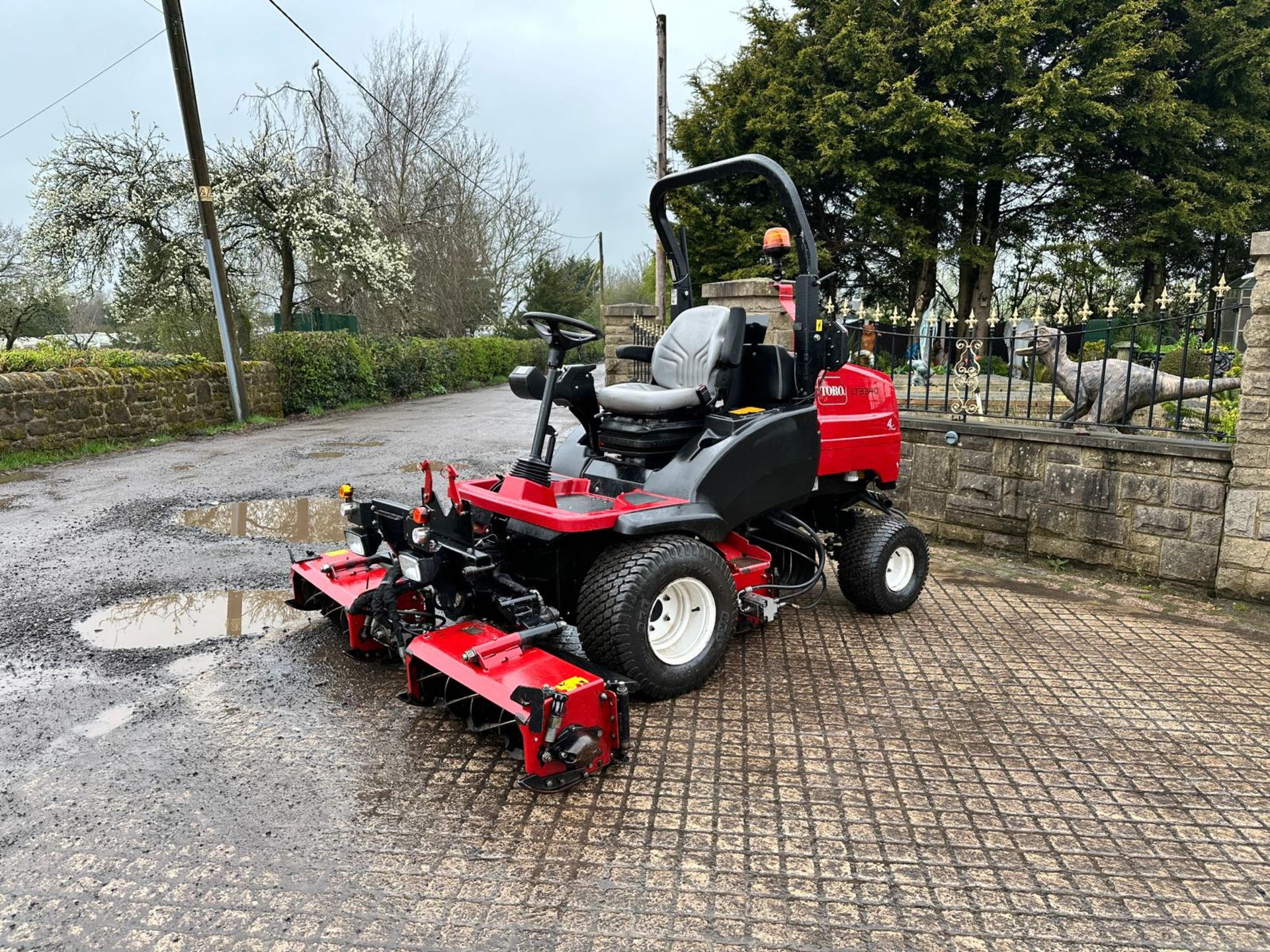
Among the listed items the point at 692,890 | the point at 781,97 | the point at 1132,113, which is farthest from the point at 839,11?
the point at 692,890

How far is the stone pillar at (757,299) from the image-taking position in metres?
6.45

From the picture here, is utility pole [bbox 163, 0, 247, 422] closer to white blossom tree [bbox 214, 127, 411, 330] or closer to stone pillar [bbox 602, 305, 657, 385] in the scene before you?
white blossom tree [bbox 214, 127, 411, 330]

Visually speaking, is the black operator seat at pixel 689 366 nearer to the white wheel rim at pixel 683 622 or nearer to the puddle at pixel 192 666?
the white wheel rim at pixel 683 622

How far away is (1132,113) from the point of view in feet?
49.3

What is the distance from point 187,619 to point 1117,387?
6300 mm

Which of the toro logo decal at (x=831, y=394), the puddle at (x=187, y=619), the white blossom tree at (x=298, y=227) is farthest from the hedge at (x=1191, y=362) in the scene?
the white blossom tree at (x=298, y=227)

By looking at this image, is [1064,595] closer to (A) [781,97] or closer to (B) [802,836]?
(B) [802,836]

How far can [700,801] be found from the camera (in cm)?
278

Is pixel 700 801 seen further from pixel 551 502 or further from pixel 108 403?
pixel 108 403

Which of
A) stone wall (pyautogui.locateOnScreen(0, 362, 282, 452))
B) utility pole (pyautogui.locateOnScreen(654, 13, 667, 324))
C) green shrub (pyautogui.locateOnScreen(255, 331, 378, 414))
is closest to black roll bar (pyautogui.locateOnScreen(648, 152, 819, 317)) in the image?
stone wall (pyautogui.locateOnScreen(0, 362, 282, 452))

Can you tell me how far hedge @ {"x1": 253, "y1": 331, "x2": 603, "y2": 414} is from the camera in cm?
1394

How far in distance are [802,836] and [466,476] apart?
6.73 m

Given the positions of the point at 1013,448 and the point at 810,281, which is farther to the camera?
the point at 1013,448

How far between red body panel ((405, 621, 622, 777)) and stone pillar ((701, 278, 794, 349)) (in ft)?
13.0
